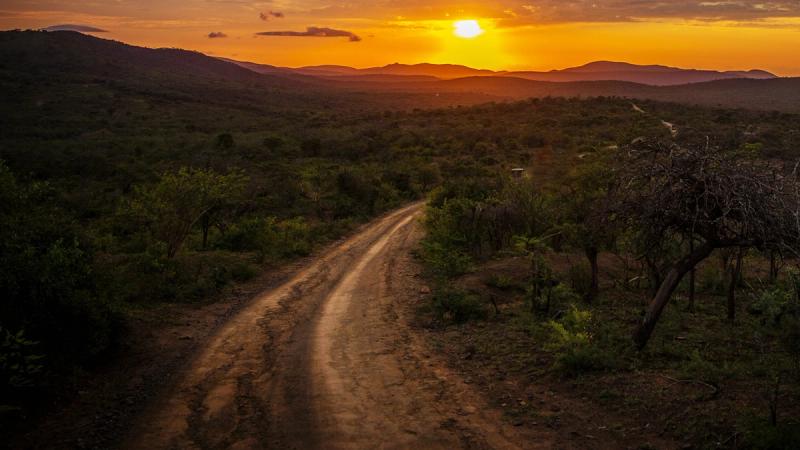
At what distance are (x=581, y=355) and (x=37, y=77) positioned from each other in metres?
106

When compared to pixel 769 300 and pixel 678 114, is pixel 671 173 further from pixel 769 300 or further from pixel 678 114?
pixel 678 114

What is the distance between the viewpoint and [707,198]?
7.44m

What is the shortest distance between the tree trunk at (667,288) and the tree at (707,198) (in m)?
0.02

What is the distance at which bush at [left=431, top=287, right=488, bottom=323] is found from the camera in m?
12.6

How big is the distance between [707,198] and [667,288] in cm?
194

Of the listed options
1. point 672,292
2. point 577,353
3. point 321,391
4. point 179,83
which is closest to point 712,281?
point 672,292

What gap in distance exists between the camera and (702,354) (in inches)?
366

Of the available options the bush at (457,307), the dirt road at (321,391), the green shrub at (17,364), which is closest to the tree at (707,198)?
the dirt road at (321,391)

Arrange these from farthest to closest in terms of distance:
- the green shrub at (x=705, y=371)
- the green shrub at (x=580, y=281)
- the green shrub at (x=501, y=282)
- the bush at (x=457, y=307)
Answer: the green shrub at (x=501, y=282) → the green shrub at (x=580, y=281) → the bush at (x=457, y=307) → the green shrub at (x=705, y=371)

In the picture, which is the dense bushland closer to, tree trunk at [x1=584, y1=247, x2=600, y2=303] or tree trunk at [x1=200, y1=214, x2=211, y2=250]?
tree trunk at [x1=584, y1=247, x2=600, y2=303]

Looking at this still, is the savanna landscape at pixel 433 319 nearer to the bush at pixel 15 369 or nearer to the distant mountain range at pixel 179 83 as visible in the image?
the bush at pixel 15 369

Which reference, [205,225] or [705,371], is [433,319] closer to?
[705,371]

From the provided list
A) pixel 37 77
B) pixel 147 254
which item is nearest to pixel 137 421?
pixel 147 254

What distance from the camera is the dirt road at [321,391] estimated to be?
298 inches
